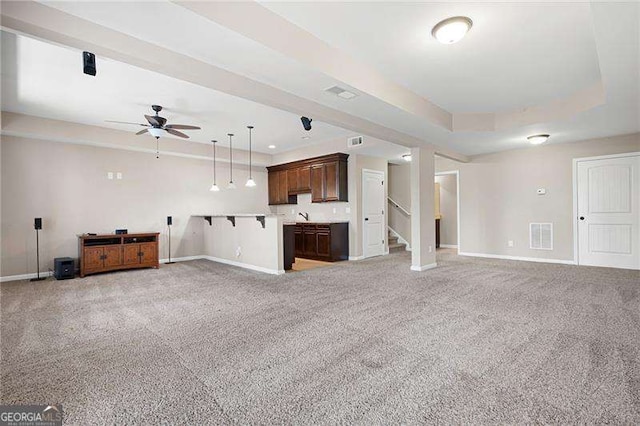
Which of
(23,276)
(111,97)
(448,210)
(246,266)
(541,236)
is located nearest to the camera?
(111,97)

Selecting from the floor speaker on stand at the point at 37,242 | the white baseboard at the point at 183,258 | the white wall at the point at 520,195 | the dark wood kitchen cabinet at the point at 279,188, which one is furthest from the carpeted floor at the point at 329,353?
the dark wood kitchen cabinet at the point at 279,188

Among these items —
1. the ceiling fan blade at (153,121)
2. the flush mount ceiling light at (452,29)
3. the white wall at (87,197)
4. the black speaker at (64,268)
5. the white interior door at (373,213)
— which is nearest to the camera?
the flush mount ceiling light at (452,29)

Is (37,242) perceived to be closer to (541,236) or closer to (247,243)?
(247,243)

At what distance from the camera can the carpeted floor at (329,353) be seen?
70.6 inches

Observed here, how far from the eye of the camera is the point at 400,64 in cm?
349

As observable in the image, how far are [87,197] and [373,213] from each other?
6303 mm

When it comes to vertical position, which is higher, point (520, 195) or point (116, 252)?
point (520, 195)

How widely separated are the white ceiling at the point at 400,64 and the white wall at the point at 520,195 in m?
0.75

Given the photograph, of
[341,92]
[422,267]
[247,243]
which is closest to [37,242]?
[247,243]

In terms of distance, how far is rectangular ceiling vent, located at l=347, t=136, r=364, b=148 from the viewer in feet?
21.9

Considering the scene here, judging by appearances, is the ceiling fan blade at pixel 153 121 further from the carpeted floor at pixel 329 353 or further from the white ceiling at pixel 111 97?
the carpeted floor at pixel 329 353

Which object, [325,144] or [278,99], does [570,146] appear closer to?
[325,144]

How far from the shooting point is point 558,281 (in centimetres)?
483

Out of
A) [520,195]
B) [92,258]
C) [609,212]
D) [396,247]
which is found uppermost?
[520,195]
